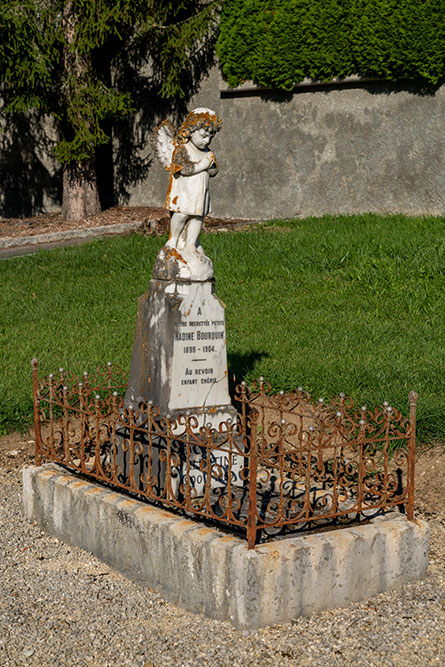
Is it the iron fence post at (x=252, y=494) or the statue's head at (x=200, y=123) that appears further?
the statue's head at (x=200, y=123)

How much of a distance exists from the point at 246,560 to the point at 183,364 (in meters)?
1.69

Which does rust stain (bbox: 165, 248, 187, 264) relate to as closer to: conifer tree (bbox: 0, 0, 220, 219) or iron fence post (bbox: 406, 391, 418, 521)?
iron fence post (bbox: 406, 391, 418, 521)

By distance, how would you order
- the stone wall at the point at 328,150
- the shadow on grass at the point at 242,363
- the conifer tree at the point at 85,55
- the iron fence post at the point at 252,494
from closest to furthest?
the iron fence post at the point at 252,494 → the shadow on grass at the point at 242,363 → the stone wall at the point at 328,150 → the conifer tree at the point at 85,55

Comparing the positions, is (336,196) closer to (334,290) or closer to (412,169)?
(412,169)

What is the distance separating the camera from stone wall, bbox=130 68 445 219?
14633 mm

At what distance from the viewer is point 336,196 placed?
1565 cm

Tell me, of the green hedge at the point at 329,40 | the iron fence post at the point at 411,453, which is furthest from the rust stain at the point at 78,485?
the green hedge at the point at 329,40

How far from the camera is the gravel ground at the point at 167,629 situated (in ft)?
14.5

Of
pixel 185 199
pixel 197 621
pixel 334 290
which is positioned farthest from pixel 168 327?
pixel 334 290

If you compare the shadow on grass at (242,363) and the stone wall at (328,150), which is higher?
the stone wall at (328,150)

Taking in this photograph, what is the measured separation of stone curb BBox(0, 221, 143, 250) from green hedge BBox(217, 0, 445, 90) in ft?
10.5

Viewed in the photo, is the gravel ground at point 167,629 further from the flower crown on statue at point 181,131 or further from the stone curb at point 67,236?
the stone curb at point 67,236

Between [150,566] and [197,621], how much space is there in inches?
19.6

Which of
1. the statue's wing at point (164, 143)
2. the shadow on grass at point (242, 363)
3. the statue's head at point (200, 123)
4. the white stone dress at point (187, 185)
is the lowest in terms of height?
the shadow on grass at point (242, 363)
